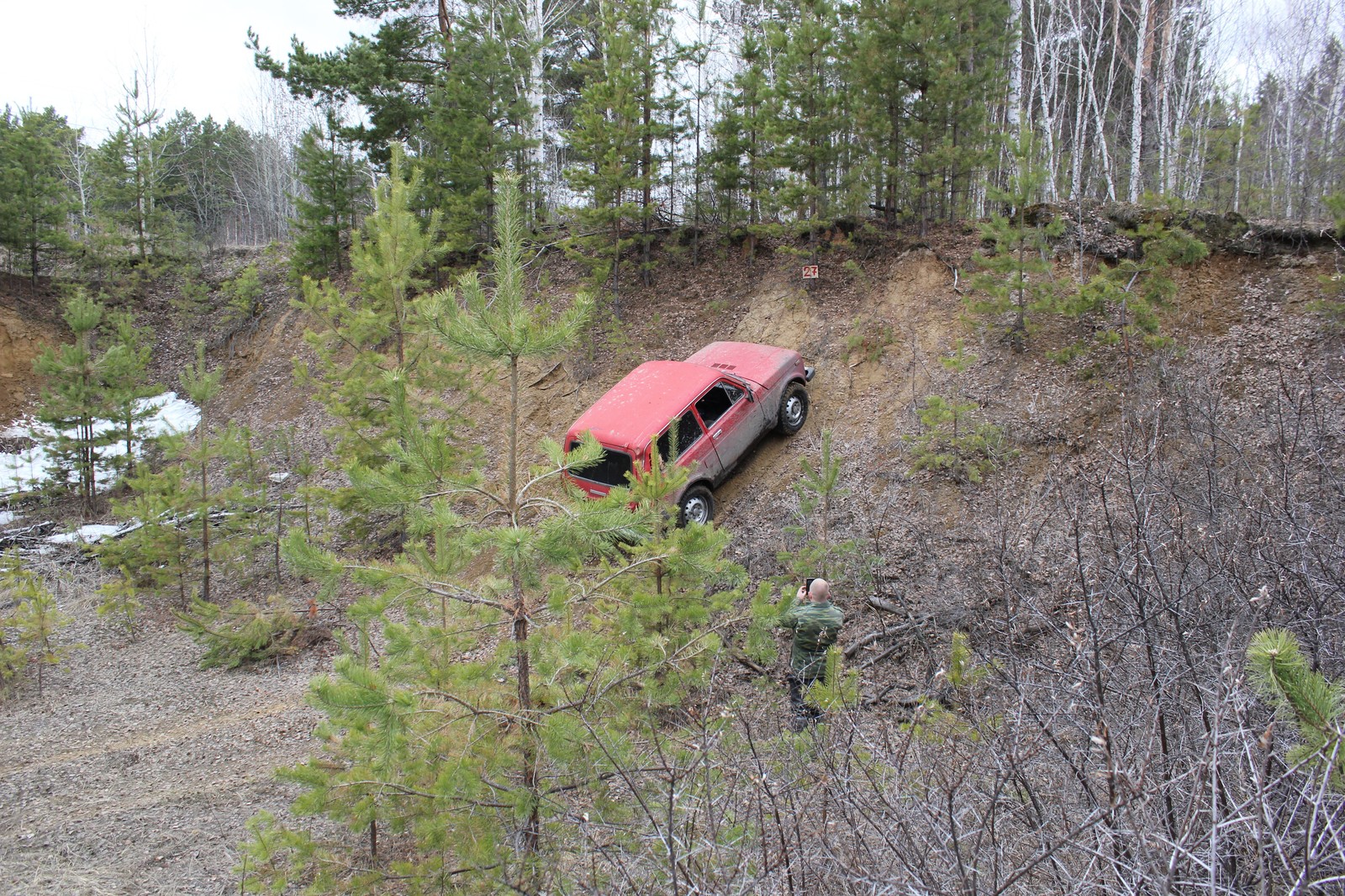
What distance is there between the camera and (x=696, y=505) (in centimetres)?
991

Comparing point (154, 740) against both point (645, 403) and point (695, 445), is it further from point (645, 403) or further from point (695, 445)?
point (695, 445)

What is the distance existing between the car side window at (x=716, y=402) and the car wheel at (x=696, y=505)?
2.88ft

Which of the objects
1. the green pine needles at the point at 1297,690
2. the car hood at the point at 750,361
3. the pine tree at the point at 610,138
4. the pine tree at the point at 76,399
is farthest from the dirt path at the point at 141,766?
the pine tree at the point at 610,138

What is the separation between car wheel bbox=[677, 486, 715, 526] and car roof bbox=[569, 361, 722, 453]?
1.04 metres

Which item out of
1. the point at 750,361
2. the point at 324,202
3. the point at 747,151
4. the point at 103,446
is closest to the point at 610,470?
the point at 750,361

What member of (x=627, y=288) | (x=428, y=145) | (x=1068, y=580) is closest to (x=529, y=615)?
(x=1068, y=580)

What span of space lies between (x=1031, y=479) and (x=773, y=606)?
6.21 meters

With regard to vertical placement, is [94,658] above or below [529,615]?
below

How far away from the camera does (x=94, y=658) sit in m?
10.6

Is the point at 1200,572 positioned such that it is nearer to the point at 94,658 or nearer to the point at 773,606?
the point at 773,606

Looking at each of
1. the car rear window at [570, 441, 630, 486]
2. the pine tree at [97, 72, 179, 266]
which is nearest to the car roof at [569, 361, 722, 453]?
the car rear window at [570, 441, 630, 486]

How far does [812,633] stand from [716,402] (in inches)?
179

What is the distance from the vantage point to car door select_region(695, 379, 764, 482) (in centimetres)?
1018

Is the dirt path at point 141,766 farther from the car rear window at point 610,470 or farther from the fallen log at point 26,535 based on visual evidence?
the fallen log at point 26,535
